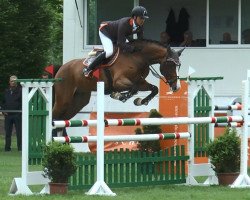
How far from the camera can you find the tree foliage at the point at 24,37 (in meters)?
30.3

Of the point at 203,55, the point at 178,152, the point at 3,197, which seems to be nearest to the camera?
the point at 3,197

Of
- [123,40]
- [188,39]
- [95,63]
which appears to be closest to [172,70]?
[123,40]

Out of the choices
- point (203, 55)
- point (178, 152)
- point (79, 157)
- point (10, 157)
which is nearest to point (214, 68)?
point (203, 55)

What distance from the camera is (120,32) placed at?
556 inches

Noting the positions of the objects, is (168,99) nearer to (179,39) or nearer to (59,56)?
(179,39)

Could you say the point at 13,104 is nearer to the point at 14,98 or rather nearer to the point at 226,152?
the point at 14,98

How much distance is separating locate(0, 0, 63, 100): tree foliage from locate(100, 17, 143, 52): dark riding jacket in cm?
1546

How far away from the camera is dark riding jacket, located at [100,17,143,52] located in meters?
14.0

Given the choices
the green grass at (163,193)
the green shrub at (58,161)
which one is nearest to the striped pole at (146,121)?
the green shrub at (58,161)

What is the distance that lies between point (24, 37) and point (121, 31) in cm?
1716

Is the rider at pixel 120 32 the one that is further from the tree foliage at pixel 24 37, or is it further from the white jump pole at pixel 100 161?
the tree foliage at pixel 24 37

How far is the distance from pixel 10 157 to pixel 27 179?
8632 mm

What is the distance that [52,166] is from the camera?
11242 millimetres

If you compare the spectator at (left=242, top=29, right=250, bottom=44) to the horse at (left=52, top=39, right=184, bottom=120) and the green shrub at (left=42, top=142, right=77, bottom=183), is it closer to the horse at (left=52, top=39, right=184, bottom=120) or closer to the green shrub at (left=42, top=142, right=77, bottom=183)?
the horse at (left=52, top=39, right=184, bottom=120)
